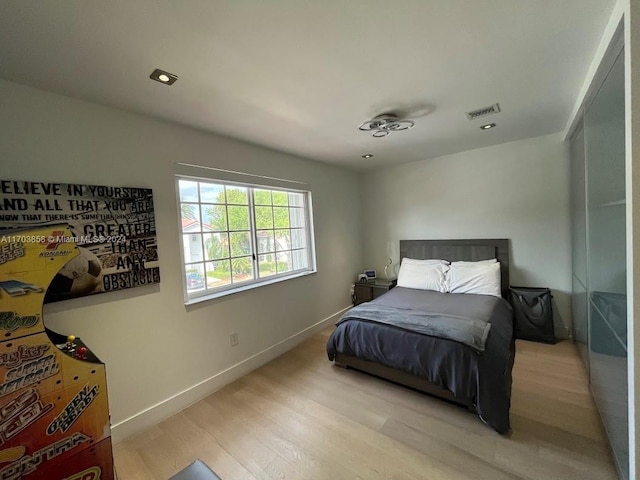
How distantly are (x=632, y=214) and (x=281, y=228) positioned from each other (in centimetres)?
279

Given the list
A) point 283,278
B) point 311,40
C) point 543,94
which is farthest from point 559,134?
point 283,278

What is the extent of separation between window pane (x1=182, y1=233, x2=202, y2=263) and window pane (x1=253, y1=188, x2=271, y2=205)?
767 millimetres

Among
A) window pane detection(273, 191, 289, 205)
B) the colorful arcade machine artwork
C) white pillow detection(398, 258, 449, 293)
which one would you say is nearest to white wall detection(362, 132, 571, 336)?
white pillow detection(398, 258, 449, 293)

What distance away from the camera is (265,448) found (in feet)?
5.60

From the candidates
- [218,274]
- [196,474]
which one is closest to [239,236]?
[218,274]

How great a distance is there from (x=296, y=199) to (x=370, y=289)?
66.3 inches

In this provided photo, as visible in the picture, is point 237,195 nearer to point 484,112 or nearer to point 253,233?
point 253,233

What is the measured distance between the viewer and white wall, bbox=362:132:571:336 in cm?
299

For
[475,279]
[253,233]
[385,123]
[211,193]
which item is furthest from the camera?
[475,279]

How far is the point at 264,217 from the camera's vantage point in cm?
304

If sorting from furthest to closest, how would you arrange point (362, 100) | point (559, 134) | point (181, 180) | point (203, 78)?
point (559, 134) < point (181, 180) < point (362, 100) < point (203, 78)

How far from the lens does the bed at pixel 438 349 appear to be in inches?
70.1

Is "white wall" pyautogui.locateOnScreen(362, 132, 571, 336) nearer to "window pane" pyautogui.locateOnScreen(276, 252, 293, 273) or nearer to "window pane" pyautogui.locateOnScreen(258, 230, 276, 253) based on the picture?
"window pane" pyautogui.locateOnScreen(276, 252, 293, 273)

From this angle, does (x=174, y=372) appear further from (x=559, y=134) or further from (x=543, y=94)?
(x=559, y=134)
